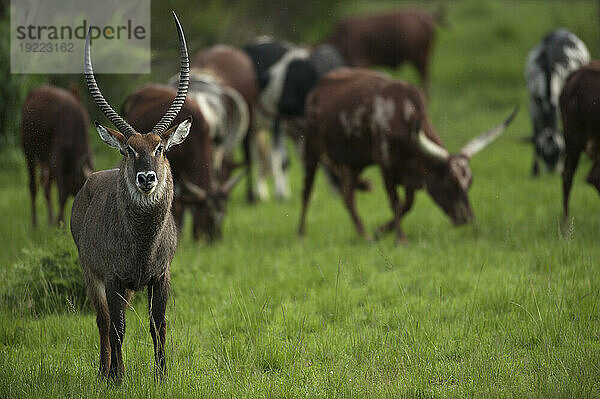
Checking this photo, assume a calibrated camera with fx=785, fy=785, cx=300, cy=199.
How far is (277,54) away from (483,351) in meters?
8.71

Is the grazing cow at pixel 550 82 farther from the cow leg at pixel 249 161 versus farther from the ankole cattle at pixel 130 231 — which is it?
the ankole cattle at pixel 130 231

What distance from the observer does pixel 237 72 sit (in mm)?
11906

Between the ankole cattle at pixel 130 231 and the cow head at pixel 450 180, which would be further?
the cow head at pixel 450 180

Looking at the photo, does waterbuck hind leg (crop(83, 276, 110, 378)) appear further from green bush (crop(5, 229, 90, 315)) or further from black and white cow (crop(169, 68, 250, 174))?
black and white cow (crop(169, 68, 250, 174))

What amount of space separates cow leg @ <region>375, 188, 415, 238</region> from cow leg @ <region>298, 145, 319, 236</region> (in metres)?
0.94

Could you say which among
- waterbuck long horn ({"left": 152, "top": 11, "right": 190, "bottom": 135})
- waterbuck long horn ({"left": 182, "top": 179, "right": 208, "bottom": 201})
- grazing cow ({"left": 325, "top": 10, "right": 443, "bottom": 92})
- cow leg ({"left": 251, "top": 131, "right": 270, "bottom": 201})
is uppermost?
waterbuck long horn ({"left": 152, "top": 11, "right": 190, "bottom": 135})

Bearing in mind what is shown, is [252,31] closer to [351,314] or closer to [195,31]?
[195,31]

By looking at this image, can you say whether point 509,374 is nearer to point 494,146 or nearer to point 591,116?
point 591,116

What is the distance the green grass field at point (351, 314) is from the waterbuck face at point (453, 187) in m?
0.23

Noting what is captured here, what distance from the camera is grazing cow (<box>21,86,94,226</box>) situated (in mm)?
8914

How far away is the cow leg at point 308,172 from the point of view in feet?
31.2

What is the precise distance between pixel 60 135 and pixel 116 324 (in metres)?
4.67

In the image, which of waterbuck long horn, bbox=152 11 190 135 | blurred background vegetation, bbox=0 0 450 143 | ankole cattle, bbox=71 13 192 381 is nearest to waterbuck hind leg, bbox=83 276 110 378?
ankole cattle, bbox=71 13 192 381

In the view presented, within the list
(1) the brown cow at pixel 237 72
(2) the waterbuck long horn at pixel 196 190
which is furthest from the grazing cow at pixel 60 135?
(1) the brown cow at pixel 237 72
